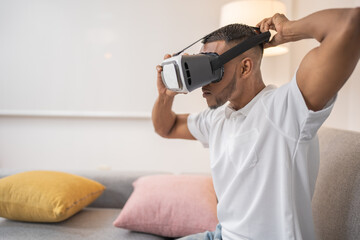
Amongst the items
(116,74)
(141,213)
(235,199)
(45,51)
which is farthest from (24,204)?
(45,51)

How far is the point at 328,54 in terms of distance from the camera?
2.32 ft

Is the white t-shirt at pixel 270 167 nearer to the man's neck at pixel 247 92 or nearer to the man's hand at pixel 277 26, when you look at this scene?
the man's neck at pixel 247 92

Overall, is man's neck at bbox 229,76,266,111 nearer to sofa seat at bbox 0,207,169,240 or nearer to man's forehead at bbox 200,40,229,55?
man's forehead at bbox 200,40,229,55

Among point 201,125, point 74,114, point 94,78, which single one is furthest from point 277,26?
point 74,114

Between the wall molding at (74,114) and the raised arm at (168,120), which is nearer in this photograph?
the raised arm at (168,120)

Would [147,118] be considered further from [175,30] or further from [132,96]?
[175,30]

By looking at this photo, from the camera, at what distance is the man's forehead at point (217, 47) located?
97 cm

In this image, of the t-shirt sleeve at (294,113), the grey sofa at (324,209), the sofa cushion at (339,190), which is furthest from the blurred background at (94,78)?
the t-shirt sleeve at (294,113)

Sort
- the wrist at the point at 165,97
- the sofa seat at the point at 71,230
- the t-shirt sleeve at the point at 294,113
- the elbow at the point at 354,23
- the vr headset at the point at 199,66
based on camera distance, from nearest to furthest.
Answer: the elbow at the point at 354,23, the t-shirt sleeve at the point at 294,113, the vr headset at the point at 199,66, the wrist at the point at 165,97, the sofa seat at the point at 71,230

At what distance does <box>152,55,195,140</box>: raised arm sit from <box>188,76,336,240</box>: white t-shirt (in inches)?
12.5

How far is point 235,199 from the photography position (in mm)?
945

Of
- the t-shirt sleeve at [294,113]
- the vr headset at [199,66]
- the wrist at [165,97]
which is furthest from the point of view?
the wrist at [165,97]

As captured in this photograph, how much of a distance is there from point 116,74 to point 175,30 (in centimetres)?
54

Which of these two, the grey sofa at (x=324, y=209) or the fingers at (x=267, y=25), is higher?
the fingers at (x=267, y=25)
